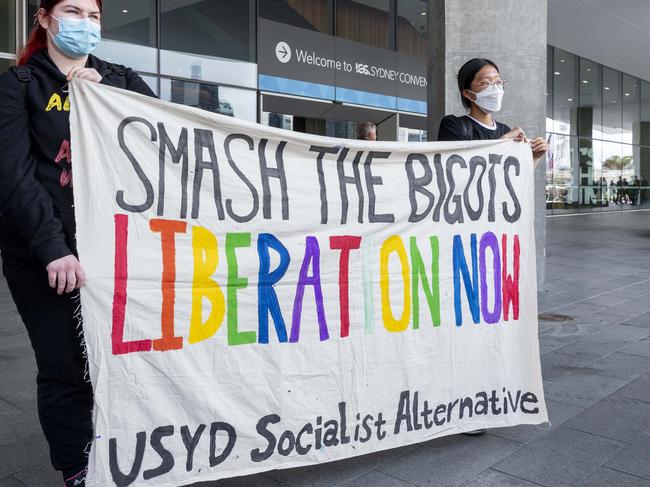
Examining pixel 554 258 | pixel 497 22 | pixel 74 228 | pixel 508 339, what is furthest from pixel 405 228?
pixel 554 258

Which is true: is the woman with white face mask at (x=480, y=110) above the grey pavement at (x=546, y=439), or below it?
above

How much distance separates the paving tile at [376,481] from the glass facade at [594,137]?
22.6 metres

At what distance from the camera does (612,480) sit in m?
2.79

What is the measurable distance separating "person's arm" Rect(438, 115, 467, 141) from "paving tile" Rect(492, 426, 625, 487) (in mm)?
1478

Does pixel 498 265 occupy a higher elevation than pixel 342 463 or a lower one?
higher

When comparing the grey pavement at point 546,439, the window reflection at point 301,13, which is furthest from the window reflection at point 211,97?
the grey pavement at point 546,439

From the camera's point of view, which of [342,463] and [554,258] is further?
[554,258]

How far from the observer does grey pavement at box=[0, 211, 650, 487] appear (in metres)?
2.81

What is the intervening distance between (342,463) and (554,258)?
8.71 m

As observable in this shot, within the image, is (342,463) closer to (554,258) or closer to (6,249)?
(6,249)

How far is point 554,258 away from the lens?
10891 millimetres

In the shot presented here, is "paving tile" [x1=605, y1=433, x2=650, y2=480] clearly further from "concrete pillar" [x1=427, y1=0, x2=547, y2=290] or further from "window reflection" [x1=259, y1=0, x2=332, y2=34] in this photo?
"window reflection" [x1=259, y1=0, x2=332, y2=34]

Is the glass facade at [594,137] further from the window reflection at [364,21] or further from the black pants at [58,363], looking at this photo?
the black pants at [58,363]

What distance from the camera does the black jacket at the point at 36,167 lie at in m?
2.18
